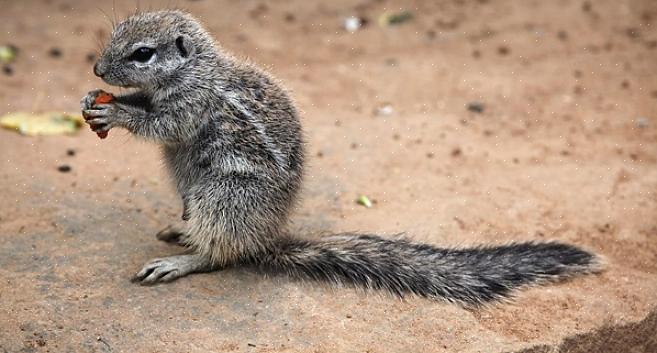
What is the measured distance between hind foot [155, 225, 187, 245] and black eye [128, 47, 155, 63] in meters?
1.11

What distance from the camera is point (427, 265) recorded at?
4996 mm

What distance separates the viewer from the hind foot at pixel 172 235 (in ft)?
17.7

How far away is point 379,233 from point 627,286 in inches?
61.7

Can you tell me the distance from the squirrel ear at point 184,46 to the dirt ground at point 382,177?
1.12m

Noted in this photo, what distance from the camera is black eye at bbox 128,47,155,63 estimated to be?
4891 mm

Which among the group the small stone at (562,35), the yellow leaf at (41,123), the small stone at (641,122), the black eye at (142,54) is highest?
the black eye at (142,54)

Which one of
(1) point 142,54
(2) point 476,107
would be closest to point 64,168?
(1) point 142,54

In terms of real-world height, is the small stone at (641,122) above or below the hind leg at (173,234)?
below

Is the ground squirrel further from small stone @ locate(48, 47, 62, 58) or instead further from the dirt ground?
small stone @ locate(48, 47, 62, 58)

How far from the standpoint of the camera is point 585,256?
17.2 feet

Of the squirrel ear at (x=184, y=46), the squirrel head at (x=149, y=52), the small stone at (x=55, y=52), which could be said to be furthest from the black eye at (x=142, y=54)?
the small stone at (x=55, y=52)

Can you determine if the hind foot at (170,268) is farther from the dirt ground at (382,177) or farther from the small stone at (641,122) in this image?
the small stone at (641,122)

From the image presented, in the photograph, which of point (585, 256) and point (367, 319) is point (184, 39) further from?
point (585, 256)

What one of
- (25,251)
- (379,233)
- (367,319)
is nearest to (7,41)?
(25,251)
